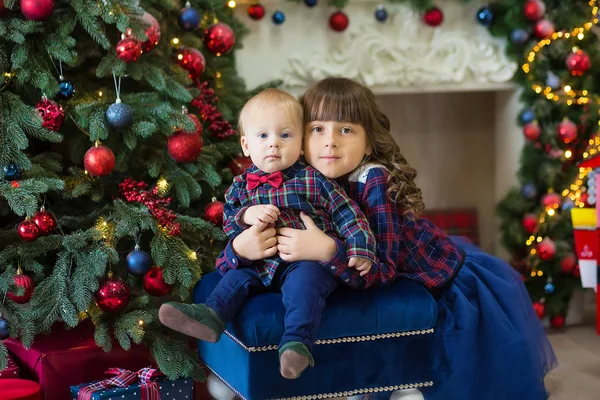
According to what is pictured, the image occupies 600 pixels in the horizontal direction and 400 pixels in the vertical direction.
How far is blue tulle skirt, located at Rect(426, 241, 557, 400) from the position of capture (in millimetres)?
2449

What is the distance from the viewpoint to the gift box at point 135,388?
272 centimetres

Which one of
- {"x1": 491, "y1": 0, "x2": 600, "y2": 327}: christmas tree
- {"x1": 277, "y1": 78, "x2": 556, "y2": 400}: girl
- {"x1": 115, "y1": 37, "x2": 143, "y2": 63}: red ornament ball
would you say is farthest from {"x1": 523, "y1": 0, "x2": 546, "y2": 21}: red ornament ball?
{"x1": 115, "y1": 37, "x2": 143, "y2": 63}: red ornament ball

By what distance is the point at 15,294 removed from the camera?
111 inches

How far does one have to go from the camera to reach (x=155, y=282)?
2.92 m

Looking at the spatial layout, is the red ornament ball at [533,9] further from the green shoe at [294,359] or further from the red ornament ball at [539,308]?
the green shoe at [294,359]

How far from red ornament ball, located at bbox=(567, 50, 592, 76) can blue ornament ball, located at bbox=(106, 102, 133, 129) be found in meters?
2.00

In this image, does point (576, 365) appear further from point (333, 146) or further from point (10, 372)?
point (10, 372)

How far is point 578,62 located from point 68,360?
2477 mm

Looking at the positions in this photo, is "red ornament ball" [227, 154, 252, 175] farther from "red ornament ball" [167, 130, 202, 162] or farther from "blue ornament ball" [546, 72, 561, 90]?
"blue ornament ball" [546, 72, 561, 90]

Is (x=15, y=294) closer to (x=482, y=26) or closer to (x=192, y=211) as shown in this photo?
(x=192, y=211)

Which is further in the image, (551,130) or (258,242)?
(551,130)

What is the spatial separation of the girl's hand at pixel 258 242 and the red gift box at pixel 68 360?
877 mm

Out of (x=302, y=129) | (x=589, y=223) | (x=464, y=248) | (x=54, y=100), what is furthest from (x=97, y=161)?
(x=589, y=223)

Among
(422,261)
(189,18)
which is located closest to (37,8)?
(189,18)
